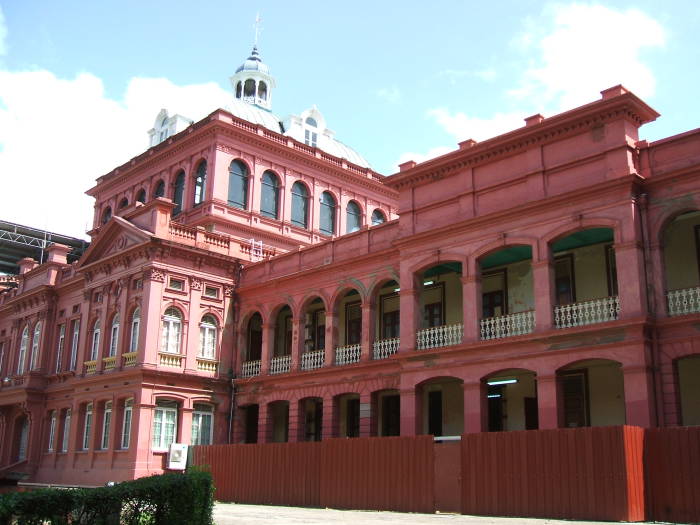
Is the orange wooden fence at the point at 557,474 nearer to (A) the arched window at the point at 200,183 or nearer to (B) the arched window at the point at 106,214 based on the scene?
(A) the arched window at the point at 200,183

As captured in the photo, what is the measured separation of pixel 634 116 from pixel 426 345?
29.3ft

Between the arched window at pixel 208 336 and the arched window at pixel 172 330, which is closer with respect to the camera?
the arched window at pixel 172 330

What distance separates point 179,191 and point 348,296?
40.2ft

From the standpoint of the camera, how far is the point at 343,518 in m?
17.1

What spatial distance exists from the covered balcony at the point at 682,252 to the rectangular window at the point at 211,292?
17.4m

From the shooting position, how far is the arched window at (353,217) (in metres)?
40.9

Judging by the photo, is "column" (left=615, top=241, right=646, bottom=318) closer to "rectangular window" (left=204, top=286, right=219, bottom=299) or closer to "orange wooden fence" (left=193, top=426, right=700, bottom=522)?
"orange wooden fence" (left=193, top=426, right=700, bottom=522)

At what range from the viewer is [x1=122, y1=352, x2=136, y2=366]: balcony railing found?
98.7 ft

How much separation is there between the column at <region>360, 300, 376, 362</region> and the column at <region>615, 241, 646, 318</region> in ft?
31.0

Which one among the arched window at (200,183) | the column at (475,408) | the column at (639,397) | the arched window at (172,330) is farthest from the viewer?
the arched window at (200,183)

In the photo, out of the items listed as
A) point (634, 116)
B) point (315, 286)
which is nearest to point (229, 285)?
point (315, 286)

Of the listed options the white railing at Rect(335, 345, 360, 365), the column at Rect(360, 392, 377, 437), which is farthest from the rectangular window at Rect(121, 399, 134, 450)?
the column at Rect(360, 392, 377, 437)

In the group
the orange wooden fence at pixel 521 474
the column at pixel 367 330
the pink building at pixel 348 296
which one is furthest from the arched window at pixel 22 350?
the orange wooden fence at pixel 521 474

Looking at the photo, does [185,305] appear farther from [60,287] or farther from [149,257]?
[60,287]
